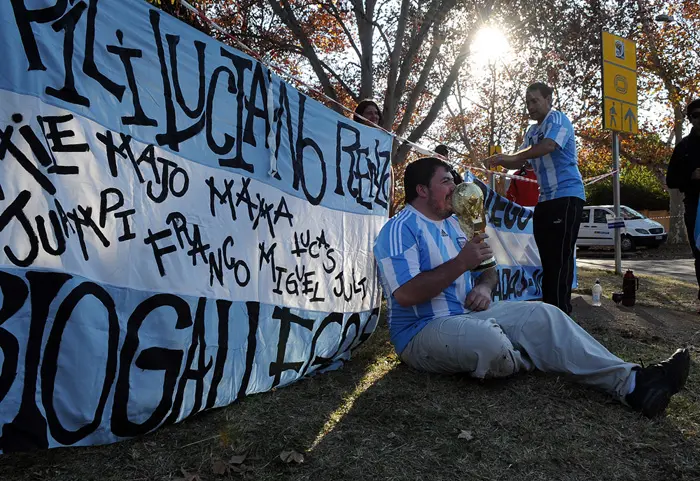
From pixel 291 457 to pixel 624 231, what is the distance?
19839mm

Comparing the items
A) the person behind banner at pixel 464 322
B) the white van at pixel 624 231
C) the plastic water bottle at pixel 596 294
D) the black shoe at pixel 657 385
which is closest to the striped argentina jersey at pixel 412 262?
the person behind banner at pixel 464 322

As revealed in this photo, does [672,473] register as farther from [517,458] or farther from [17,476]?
[17,476]

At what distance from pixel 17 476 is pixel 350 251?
7.41 feet

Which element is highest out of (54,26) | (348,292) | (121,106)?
(54,26)

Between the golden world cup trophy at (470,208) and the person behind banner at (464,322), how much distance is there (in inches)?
4.5

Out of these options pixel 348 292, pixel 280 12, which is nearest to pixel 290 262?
pixel 348 292

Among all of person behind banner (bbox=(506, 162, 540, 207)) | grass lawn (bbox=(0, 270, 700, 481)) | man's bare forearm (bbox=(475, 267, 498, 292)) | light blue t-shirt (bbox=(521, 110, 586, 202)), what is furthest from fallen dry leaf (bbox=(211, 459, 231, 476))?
person behind banner (bbox=(506, 162, 540, 207))

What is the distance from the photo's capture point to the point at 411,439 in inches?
96.2

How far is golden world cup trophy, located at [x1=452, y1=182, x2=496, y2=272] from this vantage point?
3.11m

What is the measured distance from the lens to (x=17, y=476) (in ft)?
6.53

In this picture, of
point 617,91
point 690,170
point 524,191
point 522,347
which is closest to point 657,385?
point 522,347

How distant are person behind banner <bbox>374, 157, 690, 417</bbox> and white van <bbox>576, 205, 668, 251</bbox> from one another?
56.0 feet

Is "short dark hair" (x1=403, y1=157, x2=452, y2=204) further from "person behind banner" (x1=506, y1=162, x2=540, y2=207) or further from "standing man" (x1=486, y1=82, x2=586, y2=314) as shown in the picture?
"person behind banner" (x1=506, y1=162, x2=540, y2=207)

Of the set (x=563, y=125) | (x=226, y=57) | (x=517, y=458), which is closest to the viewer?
(x=517, y=458)
